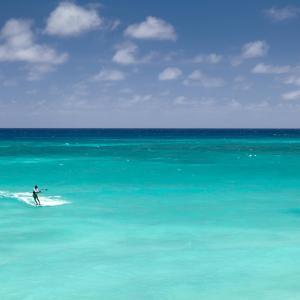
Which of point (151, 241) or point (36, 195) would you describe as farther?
point (36, 195)

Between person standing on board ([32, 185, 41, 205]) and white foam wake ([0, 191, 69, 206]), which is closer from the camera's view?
person standing on board ([32, 185, 41, 205])

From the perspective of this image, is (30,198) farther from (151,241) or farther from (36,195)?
(151,241)

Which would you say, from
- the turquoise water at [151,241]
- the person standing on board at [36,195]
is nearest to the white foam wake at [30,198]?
the turquoise water at [151,241]

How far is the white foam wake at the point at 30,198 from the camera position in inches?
1466

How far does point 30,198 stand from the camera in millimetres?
39406

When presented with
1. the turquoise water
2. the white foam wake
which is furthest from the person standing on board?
the turquoise water

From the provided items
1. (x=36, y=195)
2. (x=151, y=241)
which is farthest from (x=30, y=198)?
(x=151, y=241)

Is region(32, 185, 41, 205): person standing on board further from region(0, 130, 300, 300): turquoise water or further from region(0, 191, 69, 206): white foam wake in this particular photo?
region(0, 130, 300, 300): turquoise water

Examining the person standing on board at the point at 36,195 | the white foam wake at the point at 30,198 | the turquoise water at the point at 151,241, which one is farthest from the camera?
the white foam wake at the point at 30,198

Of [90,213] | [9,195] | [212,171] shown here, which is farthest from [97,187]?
[212,171]

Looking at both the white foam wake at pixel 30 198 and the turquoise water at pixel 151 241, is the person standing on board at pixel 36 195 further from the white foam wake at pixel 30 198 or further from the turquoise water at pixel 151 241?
the turquoise water at pixel 151 241

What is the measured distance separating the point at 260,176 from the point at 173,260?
112 feet

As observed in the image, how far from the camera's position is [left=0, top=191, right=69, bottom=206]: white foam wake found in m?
37.2

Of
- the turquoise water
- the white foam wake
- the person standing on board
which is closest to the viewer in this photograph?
the turquoise water
